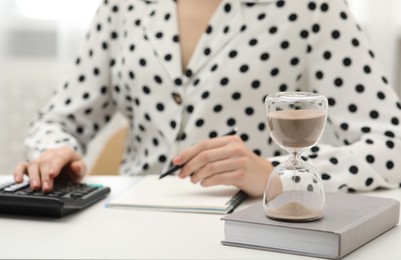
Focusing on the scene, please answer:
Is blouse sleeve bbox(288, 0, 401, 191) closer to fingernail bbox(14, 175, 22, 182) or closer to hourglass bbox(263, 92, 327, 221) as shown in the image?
hourglass bbox(263, 92, 327, 221)

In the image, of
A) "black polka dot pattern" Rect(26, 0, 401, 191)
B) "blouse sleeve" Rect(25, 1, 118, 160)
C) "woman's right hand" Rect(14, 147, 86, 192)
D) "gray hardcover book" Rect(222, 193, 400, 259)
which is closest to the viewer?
"gray hardcover book" Rect(222, 193, 400, 259)

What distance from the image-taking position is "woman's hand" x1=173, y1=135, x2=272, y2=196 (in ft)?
4.24

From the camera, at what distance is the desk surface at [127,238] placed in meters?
0.98

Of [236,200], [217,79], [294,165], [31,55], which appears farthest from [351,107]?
[31,55]

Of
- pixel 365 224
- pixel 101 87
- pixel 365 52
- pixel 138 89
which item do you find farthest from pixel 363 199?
pixel 101 87

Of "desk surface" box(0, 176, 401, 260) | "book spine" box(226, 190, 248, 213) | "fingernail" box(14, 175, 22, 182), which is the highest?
"fingernail" box(14, 175, 22, 182)

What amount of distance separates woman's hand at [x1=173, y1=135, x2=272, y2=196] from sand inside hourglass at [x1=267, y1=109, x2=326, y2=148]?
0.28 metres

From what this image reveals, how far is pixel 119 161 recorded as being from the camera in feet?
6.38

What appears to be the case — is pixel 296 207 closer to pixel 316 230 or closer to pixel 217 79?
pixel 316 230

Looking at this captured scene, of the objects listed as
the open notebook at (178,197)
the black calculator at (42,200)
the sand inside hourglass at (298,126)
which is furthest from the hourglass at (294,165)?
the black calculator at (42,200)

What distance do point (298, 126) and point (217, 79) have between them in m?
0.65

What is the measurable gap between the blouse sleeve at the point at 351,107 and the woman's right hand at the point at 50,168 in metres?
0.44

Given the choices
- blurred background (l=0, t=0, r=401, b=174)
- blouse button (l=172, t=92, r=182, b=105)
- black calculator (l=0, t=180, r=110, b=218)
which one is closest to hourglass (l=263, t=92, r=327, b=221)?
black calculator (l=0, t=180, r=110, b=218)

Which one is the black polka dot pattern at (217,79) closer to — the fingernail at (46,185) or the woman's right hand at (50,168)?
the woman's right hand at (50,168)
